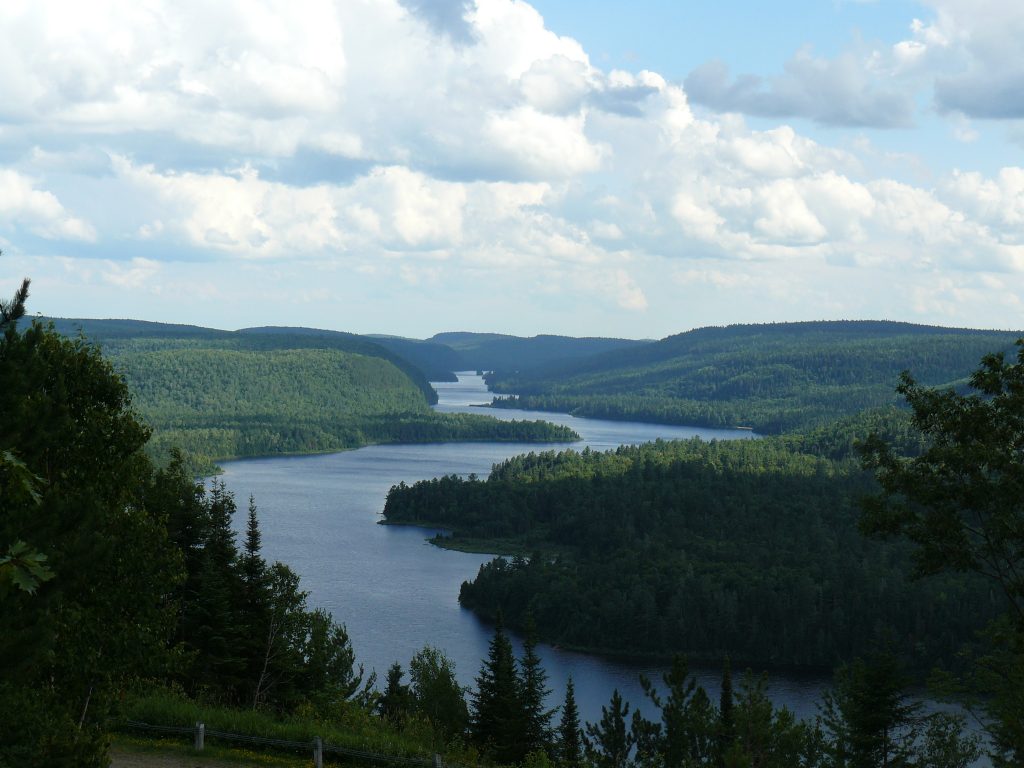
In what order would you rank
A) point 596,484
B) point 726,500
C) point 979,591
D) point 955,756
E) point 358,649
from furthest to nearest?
point 596,484 → point 726,500 → point 979,591 → point 358,649 → point 955,756

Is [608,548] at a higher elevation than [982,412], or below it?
below

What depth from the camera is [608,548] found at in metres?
128

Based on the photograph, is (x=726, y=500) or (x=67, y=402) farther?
(x=726, y=500)

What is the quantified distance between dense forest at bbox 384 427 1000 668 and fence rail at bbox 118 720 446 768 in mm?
44238

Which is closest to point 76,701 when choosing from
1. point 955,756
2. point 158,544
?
point 158,544

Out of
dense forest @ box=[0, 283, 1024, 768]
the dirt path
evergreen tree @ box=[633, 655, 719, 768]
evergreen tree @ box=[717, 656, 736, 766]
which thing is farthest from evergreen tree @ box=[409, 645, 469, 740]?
the dirt path

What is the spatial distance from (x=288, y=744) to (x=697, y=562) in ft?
312

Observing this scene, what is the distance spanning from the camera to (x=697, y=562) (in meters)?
115

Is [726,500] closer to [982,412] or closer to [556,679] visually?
[556,679]

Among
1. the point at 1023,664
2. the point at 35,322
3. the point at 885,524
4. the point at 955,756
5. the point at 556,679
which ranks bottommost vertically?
the point at 556,679

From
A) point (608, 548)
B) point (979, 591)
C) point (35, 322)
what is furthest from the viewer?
point (608, 548)

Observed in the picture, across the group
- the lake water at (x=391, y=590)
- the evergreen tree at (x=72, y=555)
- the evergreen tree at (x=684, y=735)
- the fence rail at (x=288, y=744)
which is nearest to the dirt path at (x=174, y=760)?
the fence rail at (x=288, y=744)

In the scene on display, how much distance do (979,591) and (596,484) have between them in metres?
65.5

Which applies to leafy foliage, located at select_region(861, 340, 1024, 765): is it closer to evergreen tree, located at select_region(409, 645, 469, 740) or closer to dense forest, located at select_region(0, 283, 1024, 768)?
dense forest, located at select_region(0, 283, 1024, 768)
